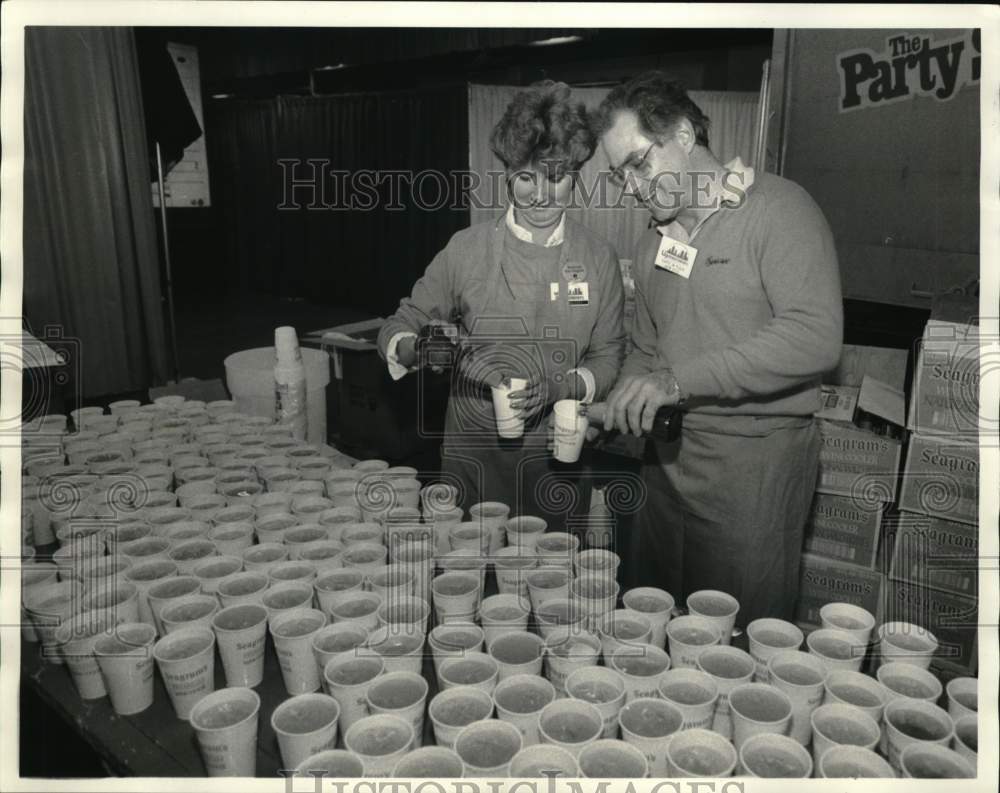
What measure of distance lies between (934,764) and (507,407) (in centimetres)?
131

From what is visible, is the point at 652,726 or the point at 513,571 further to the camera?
the point at 513,571

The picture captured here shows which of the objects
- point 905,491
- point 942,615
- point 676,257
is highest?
point 676,257

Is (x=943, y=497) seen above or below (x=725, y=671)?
below

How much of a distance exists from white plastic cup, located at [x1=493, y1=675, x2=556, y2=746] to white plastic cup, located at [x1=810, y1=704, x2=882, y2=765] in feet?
1.36

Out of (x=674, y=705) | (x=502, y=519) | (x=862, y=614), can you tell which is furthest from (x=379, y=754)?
(x=862, y=614)

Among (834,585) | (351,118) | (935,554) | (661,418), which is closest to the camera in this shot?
(661,418)

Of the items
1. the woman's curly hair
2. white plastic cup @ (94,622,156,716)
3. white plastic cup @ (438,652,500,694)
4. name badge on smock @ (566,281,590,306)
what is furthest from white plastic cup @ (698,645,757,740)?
the woman's curly hair

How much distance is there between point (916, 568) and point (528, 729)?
230 cm

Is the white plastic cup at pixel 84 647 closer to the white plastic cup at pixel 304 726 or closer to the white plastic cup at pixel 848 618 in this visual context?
the white plastic cup at pixel 304 726

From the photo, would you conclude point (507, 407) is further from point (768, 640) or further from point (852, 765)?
point (852, 765)

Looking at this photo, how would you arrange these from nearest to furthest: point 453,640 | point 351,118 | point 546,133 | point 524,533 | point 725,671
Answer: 1. point 725,671
2. point 453,640
3. point 524,533
4. point 546,133
5. point 351,118

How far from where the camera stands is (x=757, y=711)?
3.97 ft

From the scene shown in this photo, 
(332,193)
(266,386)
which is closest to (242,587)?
(266,386)

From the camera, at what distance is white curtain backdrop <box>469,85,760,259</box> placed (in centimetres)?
467
